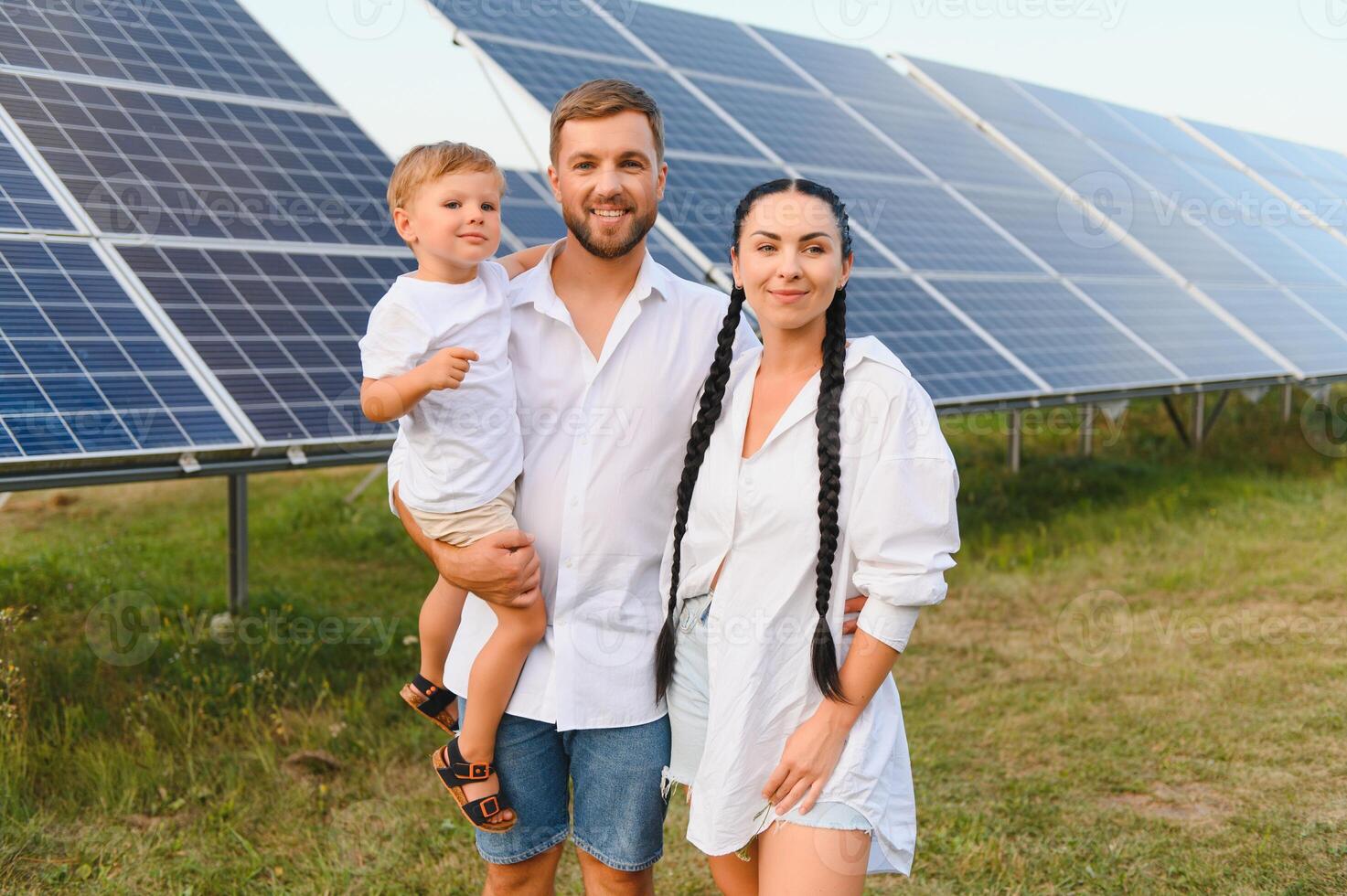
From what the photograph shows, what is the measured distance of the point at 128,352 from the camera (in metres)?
5.89

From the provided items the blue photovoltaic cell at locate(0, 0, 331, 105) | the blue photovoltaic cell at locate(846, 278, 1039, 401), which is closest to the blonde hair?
the blue photovoltaic cell at locate(846, 278, 1039, 401)

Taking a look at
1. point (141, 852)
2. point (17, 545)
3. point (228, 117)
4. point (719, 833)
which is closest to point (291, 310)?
point (228, 117)

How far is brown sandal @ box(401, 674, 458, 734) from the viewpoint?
12.1ft

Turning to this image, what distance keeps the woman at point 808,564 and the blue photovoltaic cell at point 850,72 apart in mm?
11120

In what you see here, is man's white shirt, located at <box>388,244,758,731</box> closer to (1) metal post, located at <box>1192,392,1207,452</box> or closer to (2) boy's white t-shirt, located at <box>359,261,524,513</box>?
(2) boy's white t-shirt, located at <box>359,261,524,513</box>

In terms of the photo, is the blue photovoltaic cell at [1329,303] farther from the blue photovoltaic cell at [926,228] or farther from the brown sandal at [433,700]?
the brown sandal at [433,700]

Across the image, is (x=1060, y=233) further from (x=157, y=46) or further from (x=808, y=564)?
(x=808, y=564)

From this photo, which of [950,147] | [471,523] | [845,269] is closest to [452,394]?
[471,523]

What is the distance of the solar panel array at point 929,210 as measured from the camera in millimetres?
9570

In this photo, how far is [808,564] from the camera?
2.93m

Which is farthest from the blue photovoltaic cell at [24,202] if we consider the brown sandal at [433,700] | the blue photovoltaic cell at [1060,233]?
the blue photovoltaic cell at [1060,233]

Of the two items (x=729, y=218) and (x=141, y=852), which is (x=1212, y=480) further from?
(x=141, y=852)

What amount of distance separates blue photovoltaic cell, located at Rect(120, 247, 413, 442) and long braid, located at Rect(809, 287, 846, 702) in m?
3.63

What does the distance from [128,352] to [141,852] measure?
7.87 feet
